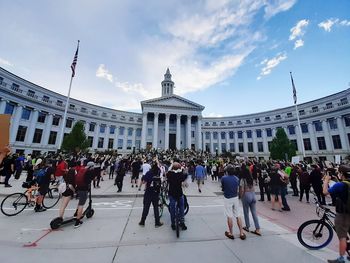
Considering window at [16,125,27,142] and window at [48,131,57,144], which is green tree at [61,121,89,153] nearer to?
window at [16,125,27,142]

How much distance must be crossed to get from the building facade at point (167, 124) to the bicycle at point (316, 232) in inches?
1761

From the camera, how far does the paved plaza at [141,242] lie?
3766 millimetres

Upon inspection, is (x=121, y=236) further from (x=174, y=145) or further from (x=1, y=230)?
(x=174, y=145)

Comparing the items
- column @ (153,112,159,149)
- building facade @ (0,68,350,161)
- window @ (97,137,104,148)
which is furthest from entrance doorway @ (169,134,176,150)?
window @ (97,137,104,148)

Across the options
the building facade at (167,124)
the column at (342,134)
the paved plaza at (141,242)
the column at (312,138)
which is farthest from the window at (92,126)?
the column at (342,134)

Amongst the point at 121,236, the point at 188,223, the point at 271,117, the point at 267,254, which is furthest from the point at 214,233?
the point at 271,117

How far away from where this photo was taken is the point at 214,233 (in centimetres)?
508

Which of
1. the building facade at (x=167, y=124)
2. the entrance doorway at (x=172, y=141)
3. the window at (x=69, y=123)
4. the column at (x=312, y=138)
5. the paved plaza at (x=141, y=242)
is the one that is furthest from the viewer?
the entrance doorway at (x=172, y=141)

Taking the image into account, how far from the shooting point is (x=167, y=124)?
5156 cm

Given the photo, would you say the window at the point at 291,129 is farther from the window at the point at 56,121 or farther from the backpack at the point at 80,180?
the window at the point at 56,121

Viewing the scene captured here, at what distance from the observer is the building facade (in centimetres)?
3603

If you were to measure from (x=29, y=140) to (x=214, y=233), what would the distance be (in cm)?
4634

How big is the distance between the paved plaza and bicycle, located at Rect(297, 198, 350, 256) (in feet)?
0.59

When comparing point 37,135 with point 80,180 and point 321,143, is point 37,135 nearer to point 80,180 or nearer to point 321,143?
point 80,180
